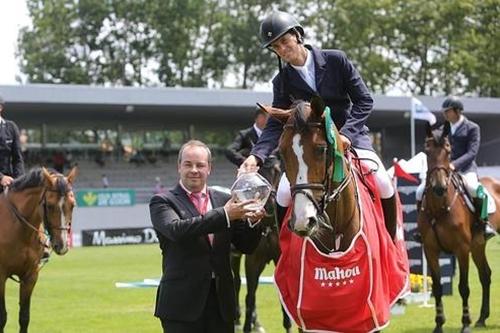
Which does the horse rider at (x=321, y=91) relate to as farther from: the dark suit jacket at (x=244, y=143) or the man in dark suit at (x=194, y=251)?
the dark suit jacket at (x=244, y=143)

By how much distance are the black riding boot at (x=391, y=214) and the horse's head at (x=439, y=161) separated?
353cm

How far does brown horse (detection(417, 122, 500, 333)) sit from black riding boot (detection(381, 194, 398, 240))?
352 cm

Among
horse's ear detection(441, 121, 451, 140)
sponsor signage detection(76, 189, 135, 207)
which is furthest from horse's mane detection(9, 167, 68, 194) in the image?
sponsor signage detection(76, 189, 135, 207)

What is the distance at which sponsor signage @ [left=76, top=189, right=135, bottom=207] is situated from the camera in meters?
31.4

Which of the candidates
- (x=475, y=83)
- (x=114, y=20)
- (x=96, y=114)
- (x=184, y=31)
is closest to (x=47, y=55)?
(x=114, y=20)

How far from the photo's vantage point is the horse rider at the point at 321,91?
5.69 m

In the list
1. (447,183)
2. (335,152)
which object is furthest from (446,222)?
(335,152)

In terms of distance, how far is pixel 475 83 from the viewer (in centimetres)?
5134

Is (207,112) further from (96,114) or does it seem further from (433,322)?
(433,322)

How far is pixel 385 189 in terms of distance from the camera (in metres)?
6.04

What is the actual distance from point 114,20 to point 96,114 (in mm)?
22042

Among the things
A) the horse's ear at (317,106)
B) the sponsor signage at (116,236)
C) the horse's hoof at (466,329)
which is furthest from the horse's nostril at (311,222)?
the sponsor signage at (116,236)

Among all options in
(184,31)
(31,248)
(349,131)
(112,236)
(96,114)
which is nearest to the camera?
(349,131)

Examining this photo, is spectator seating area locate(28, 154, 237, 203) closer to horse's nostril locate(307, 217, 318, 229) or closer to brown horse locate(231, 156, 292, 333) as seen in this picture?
brown horse locate(231, 156, 292, 333)
